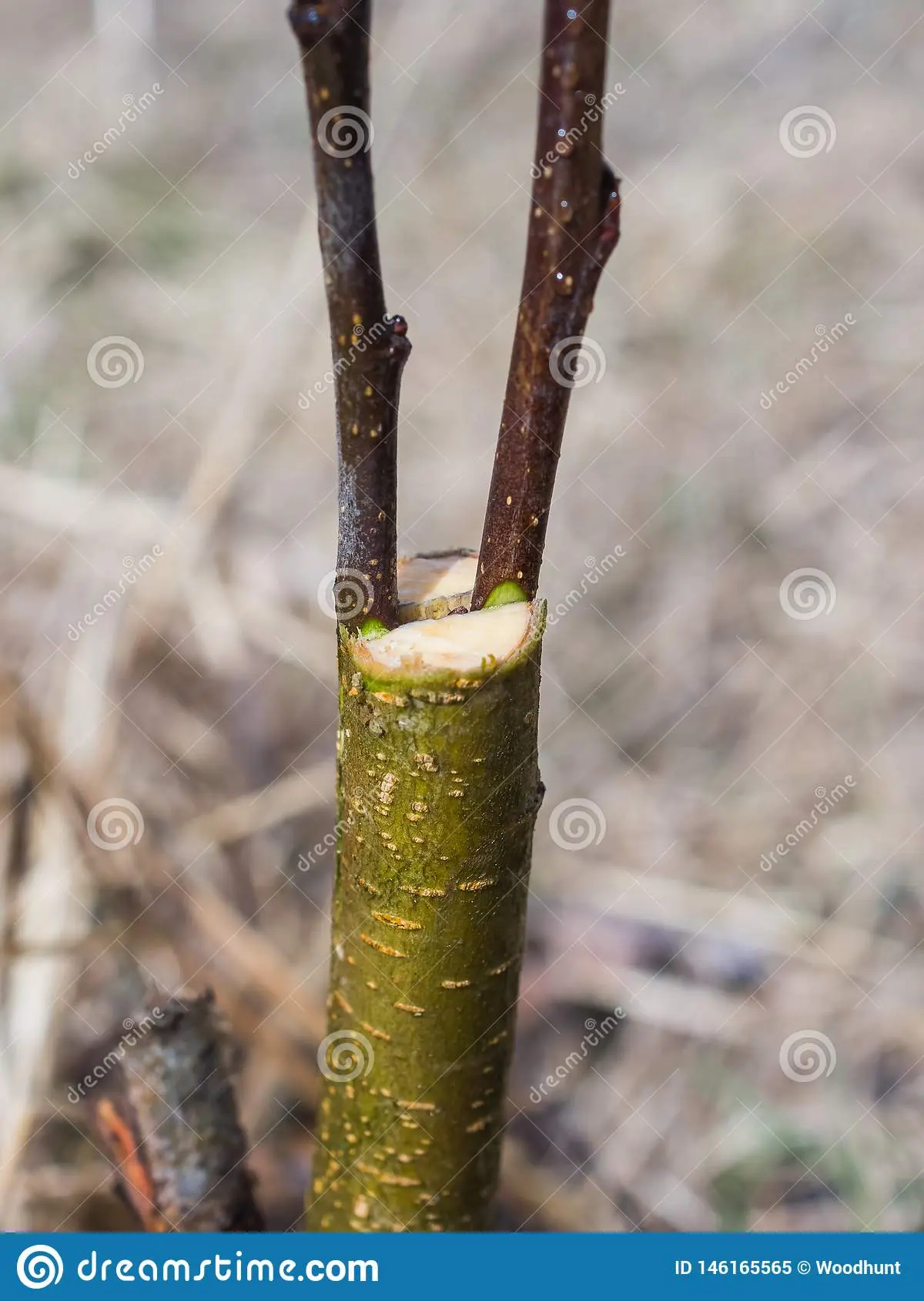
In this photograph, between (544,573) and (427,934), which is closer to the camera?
(427,934)

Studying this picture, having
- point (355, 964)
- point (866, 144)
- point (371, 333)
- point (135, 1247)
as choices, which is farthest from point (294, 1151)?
point (866, 144)

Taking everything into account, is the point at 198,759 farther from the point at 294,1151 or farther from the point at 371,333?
the point at 371,333

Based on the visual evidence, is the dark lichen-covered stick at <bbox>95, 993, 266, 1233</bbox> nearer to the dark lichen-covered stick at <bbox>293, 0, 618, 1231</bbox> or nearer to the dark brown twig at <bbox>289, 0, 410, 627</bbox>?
the dark lichen-covered stick at <bbox>293, 0, 618, 1231</bbox>

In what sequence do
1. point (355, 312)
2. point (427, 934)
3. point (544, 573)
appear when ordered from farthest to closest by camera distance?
point (544, 573)
point (427, 934)
point (355, 312)

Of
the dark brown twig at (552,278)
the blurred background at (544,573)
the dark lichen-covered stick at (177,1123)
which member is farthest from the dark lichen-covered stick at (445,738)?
the blurred background at (544,573)

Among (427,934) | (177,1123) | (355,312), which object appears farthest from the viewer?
(177,1123)

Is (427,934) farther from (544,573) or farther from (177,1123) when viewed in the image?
(544,573)

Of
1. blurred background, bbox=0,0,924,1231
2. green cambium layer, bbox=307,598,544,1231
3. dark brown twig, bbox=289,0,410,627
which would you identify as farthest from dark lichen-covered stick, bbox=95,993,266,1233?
dark brown twig, bbox=289,0,410,627

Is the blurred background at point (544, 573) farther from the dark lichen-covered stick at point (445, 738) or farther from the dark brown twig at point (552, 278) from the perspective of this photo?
the dark brown twig at point (552, 278)

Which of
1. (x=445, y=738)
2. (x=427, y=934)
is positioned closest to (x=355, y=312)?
(x=445, y=738)
